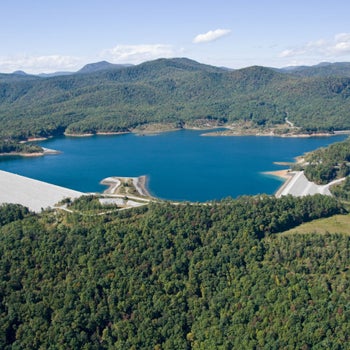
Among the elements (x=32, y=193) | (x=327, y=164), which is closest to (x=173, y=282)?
(x=32, y=193)

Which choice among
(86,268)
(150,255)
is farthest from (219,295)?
(86,268)

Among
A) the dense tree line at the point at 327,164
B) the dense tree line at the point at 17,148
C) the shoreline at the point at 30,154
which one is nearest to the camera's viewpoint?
the dense tree line at the point at 327,164

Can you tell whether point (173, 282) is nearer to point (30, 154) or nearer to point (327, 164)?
point (327, 164)

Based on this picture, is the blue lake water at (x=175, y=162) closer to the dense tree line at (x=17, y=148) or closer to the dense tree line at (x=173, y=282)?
the dense tree line at (x=17, y=148)

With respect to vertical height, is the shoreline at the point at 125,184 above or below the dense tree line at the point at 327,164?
below

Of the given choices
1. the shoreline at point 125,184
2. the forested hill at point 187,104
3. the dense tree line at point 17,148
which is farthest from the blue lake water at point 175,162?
the forested hill at point 187,104

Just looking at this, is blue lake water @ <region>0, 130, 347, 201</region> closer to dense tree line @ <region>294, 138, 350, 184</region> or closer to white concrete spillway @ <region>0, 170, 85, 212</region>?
dense tree line @ <region>294, 138, 350, 184</region>
